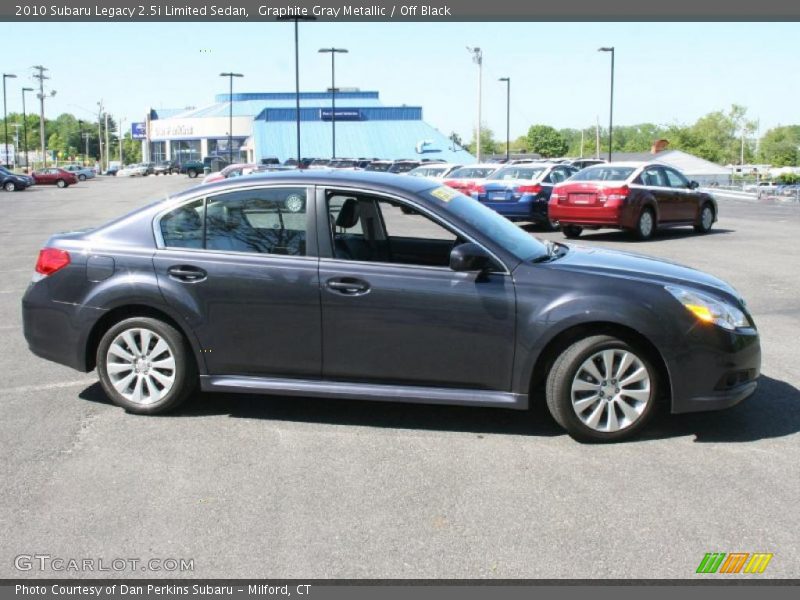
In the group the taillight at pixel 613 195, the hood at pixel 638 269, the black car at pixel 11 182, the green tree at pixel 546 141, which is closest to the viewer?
the hood at pixel 638 269

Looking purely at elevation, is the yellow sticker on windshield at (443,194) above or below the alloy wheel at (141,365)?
above

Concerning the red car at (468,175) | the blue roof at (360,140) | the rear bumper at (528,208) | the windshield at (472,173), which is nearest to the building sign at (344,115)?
the blue roof at (360,140)

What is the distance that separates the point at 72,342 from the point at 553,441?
3.17m

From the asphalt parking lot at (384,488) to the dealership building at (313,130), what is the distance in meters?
80.1

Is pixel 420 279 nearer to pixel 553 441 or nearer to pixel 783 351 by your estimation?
pixel 553 441

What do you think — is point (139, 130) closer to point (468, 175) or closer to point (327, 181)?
point (468, 175)

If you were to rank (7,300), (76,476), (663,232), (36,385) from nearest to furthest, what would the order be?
(76,476) < (36,385) < (7,300) < (663,232)

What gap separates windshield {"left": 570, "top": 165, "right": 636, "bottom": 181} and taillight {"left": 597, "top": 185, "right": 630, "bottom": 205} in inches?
18.2

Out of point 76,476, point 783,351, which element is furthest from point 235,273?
point 783,351

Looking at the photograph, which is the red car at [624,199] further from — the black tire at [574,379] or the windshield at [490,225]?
the black tire at [574,379]

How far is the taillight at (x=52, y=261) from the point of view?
6082 mm

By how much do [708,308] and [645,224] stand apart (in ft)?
45.1

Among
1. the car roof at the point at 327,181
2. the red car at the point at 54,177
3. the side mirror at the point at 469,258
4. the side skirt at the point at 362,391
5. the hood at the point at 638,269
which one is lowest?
the side skirt at the point at 362,391
